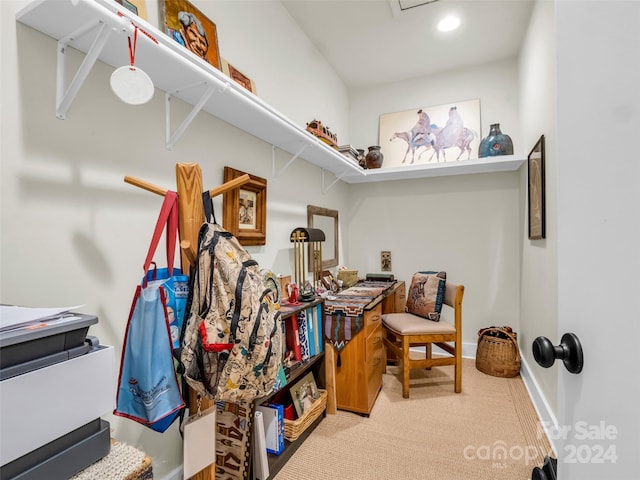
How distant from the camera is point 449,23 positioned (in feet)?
8.36

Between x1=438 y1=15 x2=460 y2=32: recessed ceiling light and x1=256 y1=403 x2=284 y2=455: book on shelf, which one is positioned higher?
x1=438 y1=15 x2=460 y2=32: recessed ceiling light

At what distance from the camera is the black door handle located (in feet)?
2.03

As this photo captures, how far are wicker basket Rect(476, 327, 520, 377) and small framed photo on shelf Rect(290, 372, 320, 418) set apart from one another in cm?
169

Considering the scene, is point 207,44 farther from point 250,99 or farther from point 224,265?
point 224,265

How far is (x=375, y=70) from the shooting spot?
129 inches

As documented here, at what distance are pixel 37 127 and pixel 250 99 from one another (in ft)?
2.66

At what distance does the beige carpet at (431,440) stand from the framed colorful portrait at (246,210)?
4.18 ft

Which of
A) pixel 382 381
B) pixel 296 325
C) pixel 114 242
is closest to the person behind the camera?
pixel 114 242

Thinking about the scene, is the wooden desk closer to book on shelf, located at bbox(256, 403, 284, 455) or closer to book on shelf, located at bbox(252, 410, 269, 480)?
book on shelf, located at bbox(256, 403, 284, 455)

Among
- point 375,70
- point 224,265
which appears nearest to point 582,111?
point 224,265

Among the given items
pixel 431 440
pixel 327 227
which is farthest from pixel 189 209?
pixel 327 227

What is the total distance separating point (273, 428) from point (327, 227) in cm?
183

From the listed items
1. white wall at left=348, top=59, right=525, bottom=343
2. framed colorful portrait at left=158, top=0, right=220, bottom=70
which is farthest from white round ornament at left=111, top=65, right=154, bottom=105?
white wall at left=348, top=59, right=525, bottom=343

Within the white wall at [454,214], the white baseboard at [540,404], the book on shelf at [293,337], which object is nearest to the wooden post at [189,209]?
the book on shelf at [293,337]
